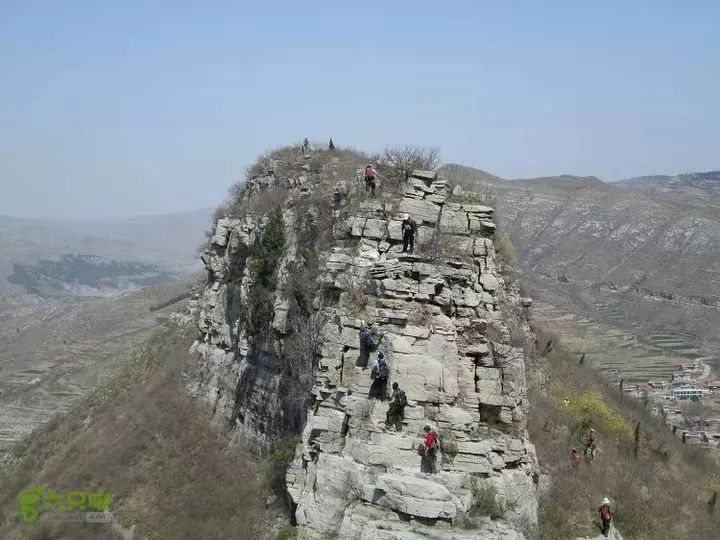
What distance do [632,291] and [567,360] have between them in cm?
6384

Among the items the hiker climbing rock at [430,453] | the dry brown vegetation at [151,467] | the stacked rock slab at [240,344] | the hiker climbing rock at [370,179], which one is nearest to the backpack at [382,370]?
the hiker climbing rock at [430,453]

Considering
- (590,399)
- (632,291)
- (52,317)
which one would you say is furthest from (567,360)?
(52,317)

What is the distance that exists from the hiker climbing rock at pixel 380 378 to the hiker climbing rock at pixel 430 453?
1.59m

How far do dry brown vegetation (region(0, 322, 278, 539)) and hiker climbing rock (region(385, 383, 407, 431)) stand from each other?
19.1 feet

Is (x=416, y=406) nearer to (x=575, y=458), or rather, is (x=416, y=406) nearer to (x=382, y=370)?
(x=382, y=370)

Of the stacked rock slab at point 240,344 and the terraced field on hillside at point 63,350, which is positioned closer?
the stacked rock slab at point 240,344

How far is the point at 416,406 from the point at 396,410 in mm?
471

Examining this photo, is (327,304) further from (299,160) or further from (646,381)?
(646,381)

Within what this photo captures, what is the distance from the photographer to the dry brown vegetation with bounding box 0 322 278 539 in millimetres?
20688

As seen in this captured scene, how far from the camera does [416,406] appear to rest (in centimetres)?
1385

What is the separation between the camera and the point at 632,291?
91.2m

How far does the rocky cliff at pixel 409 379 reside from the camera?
1252cm

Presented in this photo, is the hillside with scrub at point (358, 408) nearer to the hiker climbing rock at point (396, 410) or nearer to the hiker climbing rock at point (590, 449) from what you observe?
the hiker climbing rock at point (396, 410)

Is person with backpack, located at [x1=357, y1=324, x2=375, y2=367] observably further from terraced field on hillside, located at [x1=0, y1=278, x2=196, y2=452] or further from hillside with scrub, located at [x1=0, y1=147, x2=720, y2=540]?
terraced field on hillside, located at [x1=0, y1=278, x2=196, y2=452]
